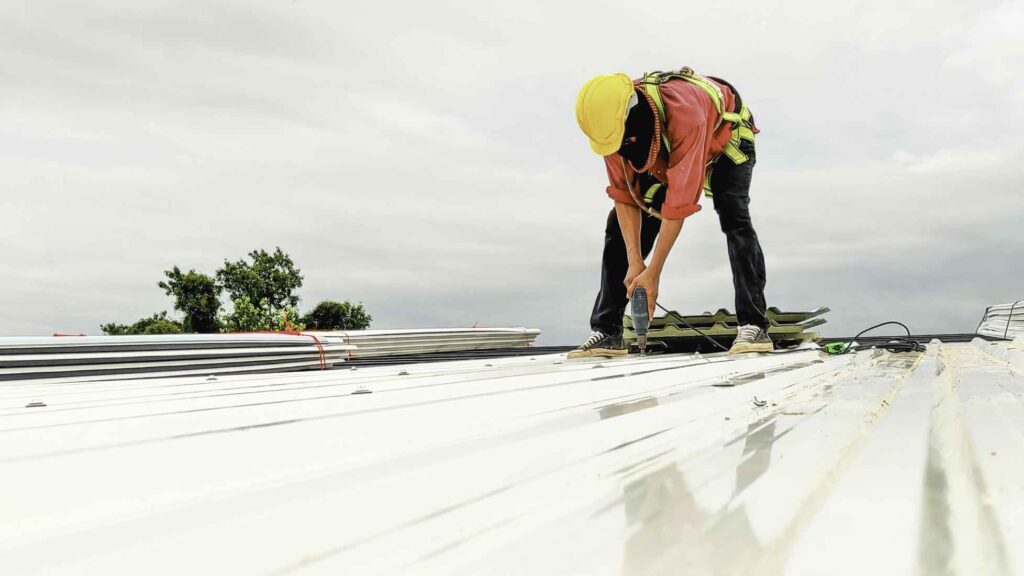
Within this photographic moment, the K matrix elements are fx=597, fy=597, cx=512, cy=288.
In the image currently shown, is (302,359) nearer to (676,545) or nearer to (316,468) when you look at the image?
(316,468)

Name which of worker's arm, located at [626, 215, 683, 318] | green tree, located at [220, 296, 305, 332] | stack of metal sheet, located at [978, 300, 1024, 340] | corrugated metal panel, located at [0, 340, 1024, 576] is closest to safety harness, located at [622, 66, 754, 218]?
worker's arm, located at [626, 215, 683, 318]

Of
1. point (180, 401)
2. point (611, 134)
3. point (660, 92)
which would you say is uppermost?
point (660, 92)

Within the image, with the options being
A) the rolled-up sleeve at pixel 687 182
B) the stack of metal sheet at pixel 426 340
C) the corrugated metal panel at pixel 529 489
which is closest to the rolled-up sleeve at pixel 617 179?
the rolled-up sleeve at pixel 687 182

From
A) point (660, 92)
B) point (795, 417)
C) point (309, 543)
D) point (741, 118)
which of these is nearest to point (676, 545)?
point (309, 543)

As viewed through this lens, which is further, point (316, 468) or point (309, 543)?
point (316, 468)

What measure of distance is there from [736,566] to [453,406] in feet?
2.83

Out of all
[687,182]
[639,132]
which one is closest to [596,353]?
[687,182]

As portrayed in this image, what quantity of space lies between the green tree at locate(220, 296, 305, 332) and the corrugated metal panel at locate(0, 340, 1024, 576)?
990 inches

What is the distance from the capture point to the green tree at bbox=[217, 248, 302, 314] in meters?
26.5

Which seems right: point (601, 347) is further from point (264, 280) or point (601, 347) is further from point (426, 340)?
point (264, 280)

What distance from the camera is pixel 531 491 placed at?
1.90ft

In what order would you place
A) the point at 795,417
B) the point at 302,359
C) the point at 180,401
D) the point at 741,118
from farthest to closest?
the point at 741,118, the point at 302,359, the point at 180,401, the point at 795,417

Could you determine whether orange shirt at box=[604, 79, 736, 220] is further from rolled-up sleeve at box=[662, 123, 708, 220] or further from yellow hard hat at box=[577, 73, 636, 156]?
yellow hard hat at box=[577, 73, 636, 156]

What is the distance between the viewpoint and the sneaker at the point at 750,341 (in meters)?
3.68
